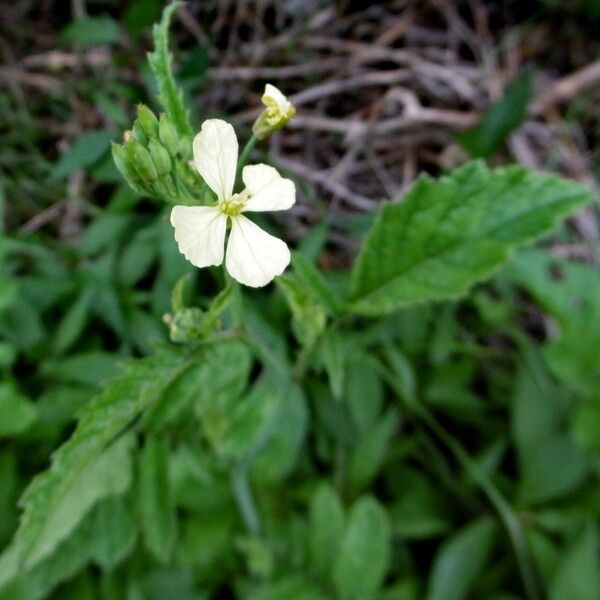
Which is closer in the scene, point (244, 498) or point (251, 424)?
point (251, 424)

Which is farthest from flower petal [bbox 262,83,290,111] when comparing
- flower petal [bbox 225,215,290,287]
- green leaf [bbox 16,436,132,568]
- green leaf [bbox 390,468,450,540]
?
green leaf [bbox 390,468,450,540]

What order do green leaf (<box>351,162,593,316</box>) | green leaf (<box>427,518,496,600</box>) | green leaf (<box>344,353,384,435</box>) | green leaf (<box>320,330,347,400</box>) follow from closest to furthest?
green leaf (<box>320,330,347,400</box>) < green leaf (<box>351,162,593,316</box>) < green leaf (<box>427,518,496,600</box>) < green leaf (<box>344,353,384,435</box>)

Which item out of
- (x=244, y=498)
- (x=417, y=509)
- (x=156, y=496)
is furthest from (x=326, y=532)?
(x=156, y=496)

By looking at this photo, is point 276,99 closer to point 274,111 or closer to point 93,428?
point 274,111

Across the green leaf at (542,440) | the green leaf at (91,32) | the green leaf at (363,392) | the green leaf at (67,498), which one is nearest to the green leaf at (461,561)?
the green leaf at (542,440)

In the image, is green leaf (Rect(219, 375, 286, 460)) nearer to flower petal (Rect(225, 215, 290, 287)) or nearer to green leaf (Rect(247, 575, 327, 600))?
green leaf (Rect(247, 575, 327, 600))

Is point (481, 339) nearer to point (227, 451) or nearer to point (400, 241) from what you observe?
point (400, 241)
